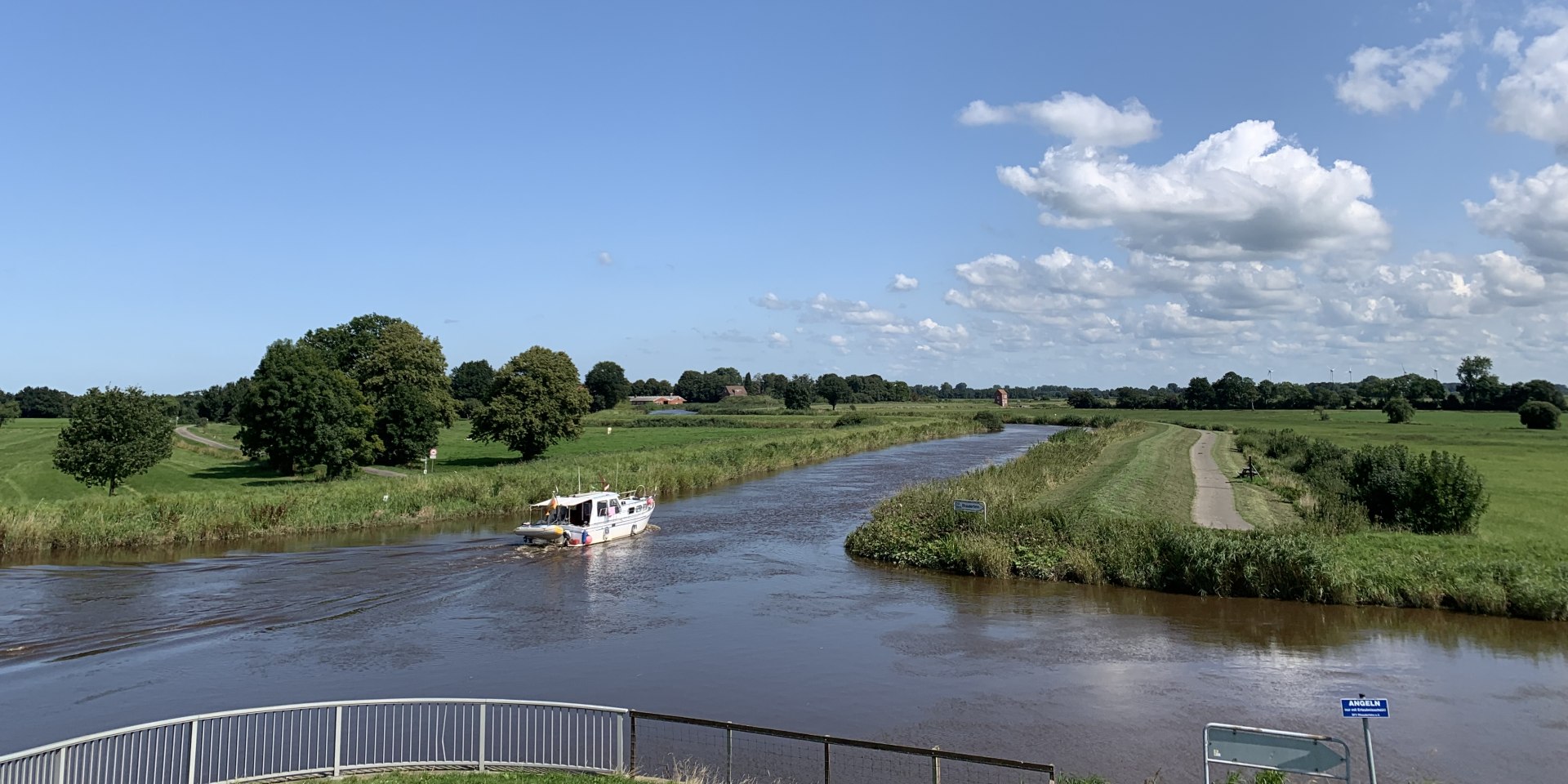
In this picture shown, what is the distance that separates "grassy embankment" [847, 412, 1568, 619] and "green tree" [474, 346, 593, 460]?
28.9 m

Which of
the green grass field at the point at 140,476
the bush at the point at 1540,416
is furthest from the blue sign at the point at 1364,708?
the bush at the point at 1540,416

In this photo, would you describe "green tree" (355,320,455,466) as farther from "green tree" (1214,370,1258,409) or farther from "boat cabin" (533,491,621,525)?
"green tree" (1214,370,1258,409)

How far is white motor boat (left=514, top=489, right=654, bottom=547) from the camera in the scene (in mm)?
34281

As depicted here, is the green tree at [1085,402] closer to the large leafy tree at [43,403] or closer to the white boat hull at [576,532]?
the white boat hull at [576,532]

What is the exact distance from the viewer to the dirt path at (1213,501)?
3312 cm

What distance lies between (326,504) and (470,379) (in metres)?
129

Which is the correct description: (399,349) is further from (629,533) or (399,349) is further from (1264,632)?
(1264,632)

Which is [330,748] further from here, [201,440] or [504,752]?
[201,440]

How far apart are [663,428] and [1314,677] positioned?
8267 centimetres

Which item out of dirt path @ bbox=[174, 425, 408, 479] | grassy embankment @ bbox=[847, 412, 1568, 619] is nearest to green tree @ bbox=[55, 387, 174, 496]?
dirt path @ bbox=[174, 425, 408, 479]

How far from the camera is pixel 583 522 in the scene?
3541cm

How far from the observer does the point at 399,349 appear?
6912cm

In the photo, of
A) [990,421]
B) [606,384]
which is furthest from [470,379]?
[990,421]

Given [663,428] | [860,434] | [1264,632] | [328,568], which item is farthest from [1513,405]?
[328,568]
